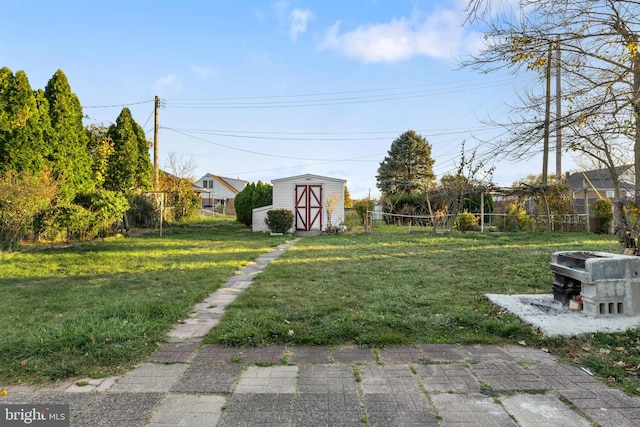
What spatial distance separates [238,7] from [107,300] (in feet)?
22.6

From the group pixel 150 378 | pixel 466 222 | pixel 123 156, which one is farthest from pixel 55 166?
pixel 466 222

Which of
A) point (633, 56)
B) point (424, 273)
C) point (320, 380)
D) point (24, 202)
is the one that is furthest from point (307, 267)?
point (24, 202)

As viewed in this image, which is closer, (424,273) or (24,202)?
(424,273)

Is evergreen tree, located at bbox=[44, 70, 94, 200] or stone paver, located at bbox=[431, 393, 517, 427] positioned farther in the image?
evergreen tree, located at bbox=[44, 70, 94, 200]

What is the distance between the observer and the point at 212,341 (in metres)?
3.20

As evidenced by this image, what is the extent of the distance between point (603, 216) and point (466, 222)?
5.14 meters

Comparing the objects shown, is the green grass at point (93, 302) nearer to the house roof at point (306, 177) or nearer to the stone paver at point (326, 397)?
the stone paver at point (326, 397)

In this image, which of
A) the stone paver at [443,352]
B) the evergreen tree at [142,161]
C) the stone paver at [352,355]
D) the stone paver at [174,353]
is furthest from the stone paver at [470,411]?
the evergreen tree at [142,161]

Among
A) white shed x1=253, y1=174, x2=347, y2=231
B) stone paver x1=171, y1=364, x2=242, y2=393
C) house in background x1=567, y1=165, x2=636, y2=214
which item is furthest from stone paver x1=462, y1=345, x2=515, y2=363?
white shed x1=253, y1=174, x2=347, y2=231

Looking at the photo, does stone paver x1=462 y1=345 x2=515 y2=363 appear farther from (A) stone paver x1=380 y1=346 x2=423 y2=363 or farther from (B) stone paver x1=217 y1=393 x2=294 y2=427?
(B) stone paver x1=217 y1=393 x2=294 y2=427

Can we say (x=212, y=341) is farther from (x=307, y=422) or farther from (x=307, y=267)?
(x=307, y=267)

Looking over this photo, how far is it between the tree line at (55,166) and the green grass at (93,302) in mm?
958

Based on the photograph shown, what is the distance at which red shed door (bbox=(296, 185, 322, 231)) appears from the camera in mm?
15672

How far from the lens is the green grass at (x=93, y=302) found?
2.74m
